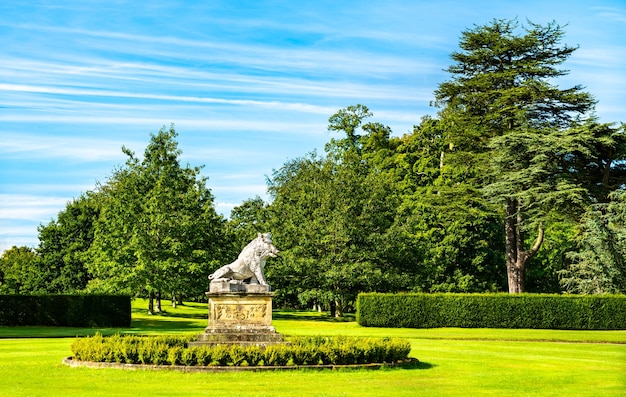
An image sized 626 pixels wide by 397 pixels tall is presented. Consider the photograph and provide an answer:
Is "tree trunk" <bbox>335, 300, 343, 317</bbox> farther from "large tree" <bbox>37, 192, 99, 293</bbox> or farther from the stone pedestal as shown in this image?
the stone pedestal

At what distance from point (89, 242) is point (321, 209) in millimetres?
17364

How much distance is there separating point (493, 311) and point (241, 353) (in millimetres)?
26097

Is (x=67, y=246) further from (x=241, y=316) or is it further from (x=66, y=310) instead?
(x=241, y=316)

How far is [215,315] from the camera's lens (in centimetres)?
2222

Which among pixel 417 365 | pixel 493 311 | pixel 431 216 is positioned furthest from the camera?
pixel 431 216

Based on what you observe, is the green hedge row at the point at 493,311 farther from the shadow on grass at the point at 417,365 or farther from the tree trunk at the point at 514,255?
the shadow on grass at the point at 417,365

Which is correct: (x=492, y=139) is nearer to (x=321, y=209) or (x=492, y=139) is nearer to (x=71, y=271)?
(x=321, y=209)

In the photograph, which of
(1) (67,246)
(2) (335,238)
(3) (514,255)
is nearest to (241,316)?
(2) (335,238)

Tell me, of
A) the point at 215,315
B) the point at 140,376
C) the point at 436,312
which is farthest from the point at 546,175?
the point at 140,376

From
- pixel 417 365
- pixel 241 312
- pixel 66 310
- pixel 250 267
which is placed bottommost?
pixel 417 365

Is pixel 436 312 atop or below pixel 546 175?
below

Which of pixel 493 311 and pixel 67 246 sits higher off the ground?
pixel 67 246

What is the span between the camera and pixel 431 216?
54.8 metres

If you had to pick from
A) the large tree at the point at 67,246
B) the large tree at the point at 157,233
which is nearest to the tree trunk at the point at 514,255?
the large tree at the point at 157,233
